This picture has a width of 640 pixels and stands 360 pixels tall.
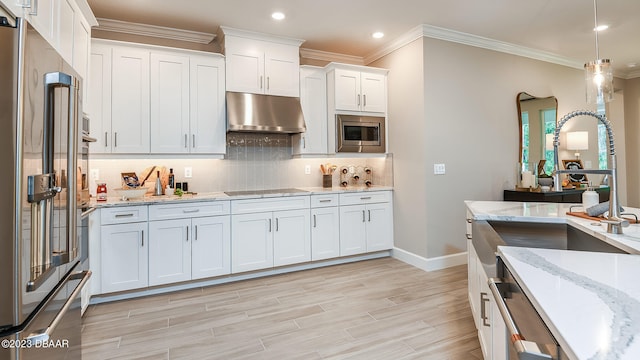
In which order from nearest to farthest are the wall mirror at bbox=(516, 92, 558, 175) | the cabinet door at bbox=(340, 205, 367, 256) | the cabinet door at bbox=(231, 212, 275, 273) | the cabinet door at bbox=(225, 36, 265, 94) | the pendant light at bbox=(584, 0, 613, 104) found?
the pendant light at bbox=(584, 0, 613, 104) → the cabinet door at bbox=(231, 212, 275, 273) → the cabinet door at bbox=(225, 36, 265, 94) → the cabinet door at bbox=(340, 205, 367, 256) → the wall mirror at bbox=(516, 92, 558, 175)

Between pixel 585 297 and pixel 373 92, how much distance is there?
12.0 feet

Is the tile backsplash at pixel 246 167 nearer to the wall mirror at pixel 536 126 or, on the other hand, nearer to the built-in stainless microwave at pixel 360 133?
the built-in stainless microwave at pixel 360 133

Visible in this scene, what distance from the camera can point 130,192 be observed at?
3.07m

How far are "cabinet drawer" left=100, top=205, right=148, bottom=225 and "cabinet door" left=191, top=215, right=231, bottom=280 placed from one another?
446 mm

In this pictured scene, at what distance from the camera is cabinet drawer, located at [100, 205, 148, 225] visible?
2877mm

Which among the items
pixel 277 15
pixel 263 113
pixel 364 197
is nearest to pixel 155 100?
pixel 263 113

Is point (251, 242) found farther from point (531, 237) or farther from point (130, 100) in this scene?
point (531, 237)

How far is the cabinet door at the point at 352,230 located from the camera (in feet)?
12.9

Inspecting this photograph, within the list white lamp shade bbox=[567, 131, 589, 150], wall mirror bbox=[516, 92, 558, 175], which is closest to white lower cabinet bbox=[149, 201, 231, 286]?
wall mirror bbox=[516, 92, 558, 175]

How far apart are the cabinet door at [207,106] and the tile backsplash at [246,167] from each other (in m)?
0.21

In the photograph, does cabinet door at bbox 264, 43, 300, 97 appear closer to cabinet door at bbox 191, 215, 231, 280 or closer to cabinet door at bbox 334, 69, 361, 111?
cabinet door at bbox 334, 69, 361, 111

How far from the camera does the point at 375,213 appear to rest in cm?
412

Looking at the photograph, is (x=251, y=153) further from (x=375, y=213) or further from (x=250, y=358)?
(x=250, y=358)

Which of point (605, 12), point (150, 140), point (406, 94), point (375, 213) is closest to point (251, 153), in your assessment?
point (150, 140)
